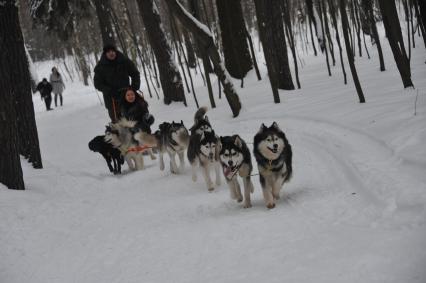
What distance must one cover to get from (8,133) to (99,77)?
3293 millimetres

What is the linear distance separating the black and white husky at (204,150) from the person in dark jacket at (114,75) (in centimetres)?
248

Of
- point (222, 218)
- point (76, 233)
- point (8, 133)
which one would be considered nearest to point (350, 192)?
point (222, 218)

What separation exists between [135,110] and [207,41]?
8.77 ft

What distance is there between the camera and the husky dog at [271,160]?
198 inches

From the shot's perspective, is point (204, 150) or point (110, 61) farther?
point (110, 61)

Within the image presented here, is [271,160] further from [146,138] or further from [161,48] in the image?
[161,48]

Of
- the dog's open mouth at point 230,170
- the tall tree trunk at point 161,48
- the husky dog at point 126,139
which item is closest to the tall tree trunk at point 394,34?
the dog's open mouth at point 230,170

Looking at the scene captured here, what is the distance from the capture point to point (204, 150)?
6195 mm

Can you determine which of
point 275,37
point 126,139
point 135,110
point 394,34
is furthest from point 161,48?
point 394,34

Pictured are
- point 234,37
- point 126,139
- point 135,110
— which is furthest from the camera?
point 234,37

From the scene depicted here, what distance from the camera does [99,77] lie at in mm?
8820

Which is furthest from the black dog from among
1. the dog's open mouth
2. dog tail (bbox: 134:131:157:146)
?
the dog's open mouth

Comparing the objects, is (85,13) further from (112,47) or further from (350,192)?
(350,192)

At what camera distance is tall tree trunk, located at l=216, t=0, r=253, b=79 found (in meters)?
14.2
